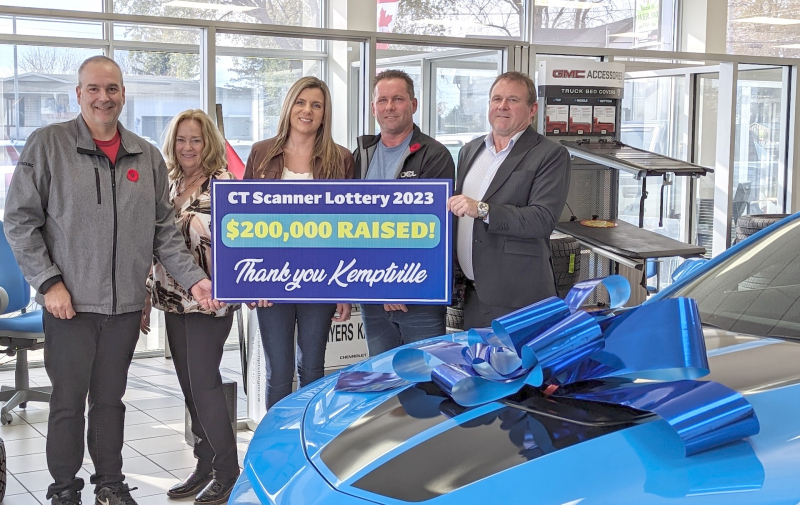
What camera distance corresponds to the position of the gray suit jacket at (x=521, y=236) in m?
2.82

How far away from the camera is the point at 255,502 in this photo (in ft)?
4.61

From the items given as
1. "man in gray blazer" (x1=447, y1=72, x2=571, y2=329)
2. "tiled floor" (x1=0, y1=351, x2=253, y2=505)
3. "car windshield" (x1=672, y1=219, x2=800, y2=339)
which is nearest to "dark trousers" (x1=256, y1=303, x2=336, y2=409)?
"man in gray blazer" (x1=447, y1=72, x2=571, y2=329)

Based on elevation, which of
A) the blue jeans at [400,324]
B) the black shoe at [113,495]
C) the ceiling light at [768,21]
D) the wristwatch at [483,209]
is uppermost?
the ceiling light at [768,21]

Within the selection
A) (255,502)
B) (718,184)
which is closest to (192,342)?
(255,502)

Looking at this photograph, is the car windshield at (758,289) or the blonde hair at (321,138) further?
the blonde hair at (321,138)

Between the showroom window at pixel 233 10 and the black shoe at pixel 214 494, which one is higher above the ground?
the showroom window at pixel 233 10

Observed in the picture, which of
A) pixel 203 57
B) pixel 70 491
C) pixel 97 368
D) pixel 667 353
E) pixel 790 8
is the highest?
pixel 790 8

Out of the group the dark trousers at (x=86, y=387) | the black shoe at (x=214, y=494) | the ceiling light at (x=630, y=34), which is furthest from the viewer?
the ceiling light at (x=630, y=34)

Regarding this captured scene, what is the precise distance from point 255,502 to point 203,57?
376 centimetres

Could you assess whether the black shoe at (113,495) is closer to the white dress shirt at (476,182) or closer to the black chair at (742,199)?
the white dress shirt at (476,182)

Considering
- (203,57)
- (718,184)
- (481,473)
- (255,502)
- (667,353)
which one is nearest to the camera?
(481,473)

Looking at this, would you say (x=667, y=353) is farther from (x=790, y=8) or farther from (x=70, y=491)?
→ (x=790, y=8)

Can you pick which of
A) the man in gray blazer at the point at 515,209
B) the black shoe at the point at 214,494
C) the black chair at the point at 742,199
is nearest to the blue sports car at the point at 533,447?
the man in gray blazer at the point at 515,209

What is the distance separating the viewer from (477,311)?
9.82 ft
